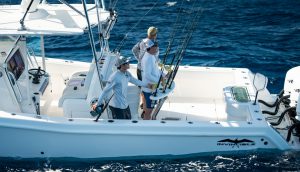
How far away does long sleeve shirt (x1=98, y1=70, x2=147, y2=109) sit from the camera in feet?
23.0

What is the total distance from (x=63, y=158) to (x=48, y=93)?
5.50ft

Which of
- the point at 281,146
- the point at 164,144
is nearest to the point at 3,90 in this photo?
the point at 164,144

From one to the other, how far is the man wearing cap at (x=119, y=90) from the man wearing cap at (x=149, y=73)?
5.3 inches

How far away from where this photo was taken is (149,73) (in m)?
7.54

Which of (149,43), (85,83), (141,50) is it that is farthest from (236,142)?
(85,83)

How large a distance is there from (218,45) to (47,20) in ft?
22.7

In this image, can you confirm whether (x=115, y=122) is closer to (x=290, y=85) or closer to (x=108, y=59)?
(x=108, y=59)

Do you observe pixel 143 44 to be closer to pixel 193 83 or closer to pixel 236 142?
pixel 193 83

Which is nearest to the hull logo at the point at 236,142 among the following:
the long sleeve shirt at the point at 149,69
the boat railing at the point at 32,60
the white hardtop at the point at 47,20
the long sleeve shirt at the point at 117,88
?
the long sleeve shirt at the point at 149,69

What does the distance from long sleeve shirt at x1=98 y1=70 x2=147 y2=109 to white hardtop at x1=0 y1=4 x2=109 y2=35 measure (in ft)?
2.50

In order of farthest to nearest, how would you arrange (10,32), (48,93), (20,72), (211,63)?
(211,63)
(48,93)
(20,72)
(10,32)

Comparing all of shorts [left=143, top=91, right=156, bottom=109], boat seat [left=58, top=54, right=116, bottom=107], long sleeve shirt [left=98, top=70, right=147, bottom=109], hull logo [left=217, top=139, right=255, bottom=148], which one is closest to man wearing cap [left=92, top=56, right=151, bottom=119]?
long sleeve shirt [left=98, top=70, right=147, bottom=109]

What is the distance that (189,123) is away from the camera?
23.7 feet

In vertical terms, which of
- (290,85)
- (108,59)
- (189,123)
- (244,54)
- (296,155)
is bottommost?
(296,155)
